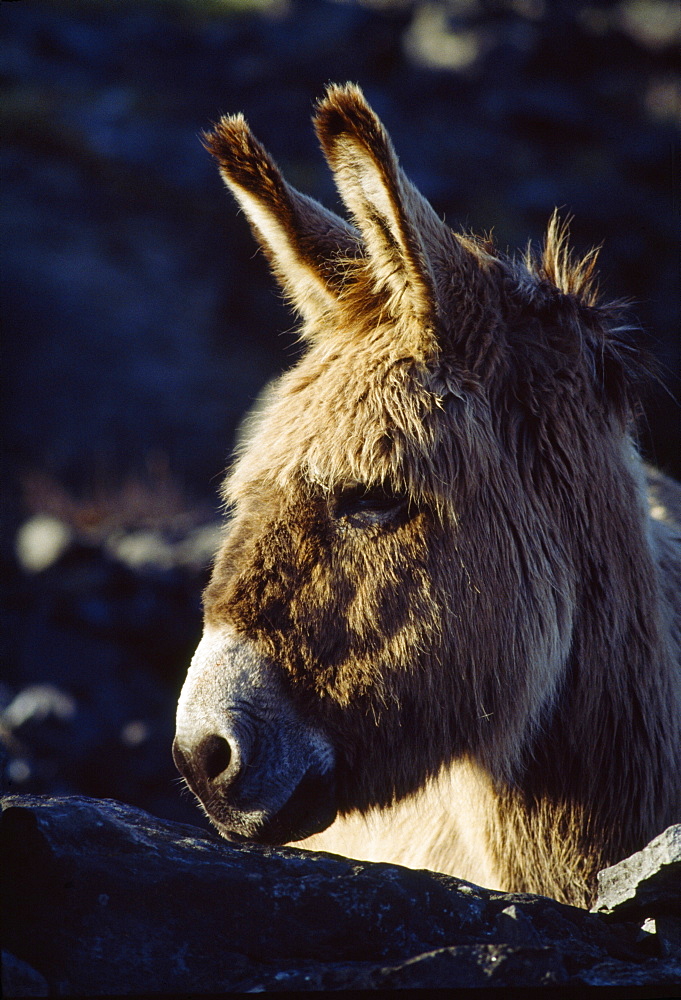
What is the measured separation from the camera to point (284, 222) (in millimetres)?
1931

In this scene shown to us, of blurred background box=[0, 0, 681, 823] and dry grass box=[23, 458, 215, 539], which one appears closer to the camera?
dry grass box=[23, 458, 215, 539]

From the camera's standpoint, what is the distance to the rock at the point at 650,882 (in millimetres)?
1514

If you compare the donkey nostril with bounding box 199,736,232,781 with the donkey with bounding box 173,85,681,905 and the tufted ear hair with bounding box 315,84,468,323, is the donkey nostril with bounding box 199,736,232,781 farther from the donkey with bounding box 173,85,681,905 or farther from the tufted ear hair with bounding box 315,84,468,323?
the tufted ear hair with bounding box 315,84,468,323

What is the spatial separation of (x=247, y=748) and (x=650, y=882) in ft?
2.74

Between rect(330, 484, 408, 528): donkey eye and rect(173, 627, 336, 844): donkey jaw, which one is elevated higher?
rect(330, 484, 408, 528): donkey eye

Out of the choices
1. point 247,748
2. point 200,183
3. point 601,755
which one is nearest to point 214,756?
point 247,748

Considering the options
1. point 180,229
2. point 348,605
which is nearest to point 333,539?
point 348,605

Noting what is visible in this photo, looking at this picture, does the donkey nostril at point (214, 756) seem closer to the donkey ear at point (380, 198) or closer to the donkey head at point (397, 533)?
the donkey head at point (397, 533)

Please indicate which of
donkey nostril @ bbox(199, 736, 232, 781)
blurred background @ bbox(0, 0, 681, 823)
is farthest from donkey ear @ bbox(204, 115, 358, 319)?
blurred background @ bbox(0, 0, 681, 823)

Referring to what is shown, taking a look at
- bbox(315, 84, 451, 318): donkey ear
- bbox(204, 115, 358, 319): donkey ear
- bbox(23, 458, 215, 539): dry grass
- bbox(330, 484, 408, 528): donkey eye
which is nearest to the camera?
bbox(315, 84, 451, 318): donkey ear

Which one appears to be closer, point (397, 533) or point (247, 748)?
point (247, 748)

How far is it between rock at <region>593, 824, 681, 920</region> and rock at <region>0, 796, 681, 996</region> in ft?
0.16

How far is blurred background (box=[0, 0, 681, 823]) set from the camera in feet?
24.9

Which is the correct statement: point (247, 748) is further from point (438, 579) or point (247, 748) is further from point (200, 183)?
point (200, 183)
